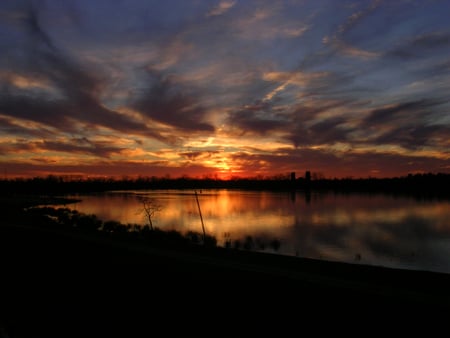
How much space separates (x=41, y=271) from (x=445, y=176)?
181 metres

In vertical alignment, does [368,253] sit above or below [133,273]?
below

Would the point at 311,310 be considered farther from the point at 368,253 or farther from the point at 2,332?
the point at 368,253

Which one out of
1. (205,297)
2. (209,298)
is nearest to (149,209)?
(205,297)

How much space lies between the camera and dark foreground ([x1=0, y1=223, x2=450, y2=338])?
7.07 m

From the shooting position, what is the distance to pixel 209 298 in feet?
29.5

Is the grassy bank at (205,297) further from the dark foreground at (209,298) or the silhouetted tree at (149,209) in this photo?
the silhouetted tree at (149,209)

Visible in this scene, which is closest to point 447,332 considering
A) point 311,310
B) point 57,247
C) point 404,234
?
point 311,310

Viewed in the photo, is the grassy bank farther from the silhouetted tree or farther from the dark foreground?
the silhouetted tree

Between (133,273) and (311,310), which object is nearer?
(311,310)

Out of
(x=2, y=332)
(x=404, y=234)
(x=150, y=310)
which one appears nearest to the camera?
(x=2, y=332)

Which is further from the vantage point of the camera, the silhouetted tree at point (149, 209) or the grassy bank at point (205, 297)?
the silhouetted tree at point (149, 209)

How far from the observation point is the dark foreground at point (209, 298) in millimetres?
7074

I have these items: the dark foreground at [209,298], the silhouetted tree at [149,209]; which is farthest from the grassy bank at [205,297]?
the silhouetted tree at [149,209]

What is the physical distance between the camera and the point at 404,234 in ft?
108
